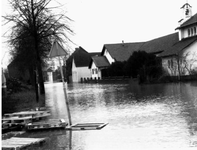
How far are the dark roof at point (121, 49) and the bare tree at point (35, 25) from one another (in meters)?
35.9

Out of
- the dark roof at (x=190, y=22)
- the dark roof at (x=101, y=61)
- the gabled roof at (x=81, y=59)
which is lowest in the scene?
the dark roof at (x=101, y=61)

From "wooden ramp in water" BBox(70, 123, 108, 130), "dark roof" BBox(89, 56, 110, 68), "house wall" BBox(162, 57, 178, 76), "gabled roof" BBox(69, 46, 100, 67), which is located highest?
"gabled roof" BBox(69, 46, 100, 67)

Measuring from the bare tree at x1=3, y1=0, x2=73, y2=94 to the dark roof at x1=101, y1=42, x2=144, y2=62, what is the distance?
35926 millimetres

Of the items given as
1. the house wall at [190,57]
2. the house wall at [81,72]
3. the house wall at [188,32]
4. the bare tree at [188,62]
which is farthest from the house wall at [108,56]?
the bare tree at [188,62]

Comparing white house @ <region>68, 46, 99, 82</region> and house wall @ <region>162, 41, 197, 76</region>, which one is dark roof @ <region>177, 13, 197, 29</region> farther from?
white house @ <region>68, 46, 99, 82</region>

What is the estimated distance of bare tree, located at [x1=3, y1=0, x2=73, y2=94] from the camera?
26.0 metres

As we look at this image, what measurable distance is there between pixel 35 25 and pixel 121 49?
4091cm

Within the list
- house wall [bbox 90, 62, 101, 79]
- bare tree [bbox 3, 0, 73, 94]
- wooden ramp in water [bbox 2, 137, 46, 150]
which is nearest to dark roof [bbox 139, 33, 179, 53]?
house wall [bbox 90, 62, 101, 79]

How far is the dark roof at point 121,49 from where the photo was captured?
2505 inches

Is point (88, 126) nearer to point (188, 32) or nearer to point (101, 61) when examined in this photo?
point (188, 32)

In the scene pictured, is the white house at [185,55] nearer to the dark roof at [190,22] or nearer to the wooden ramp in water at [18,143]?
the dark roof at [190,22]

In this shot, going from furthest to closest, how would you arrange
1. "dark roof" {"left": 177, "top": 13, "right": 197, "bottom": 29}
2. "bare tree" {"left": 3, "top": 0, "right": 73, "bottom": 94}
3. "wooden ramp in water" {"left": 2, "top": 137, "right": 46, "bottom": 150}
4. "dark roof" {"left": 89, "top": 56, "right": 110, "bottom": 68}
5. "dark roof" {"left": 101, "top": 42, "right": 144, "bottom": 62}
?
"dark roof" {"left": 89, "top": 56, "right": 110, "bottom": 68} < "dark roof" {"left": 101, "top": 42, "right": 144, "bottom": 62} < "dark roof" {"left": 177, "top": 13, "right": 197, "bottom": 29} < "bare tree" {"left": 3, "top": 0, "right": 73, "bottom": 94} < "wooden ramp in water" {"left": 2, "top": 137, "right": 46, "bottom": 150}

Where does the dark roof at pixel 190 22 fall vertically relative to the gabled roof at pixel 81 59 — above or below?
above

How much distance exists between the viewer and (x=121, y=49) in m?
66.4
